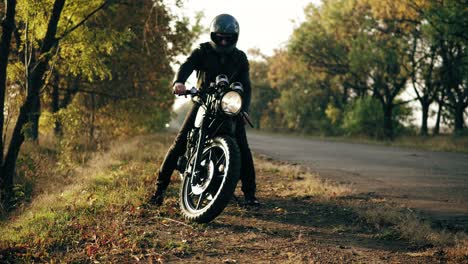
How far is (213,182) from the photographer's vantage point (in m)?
4.88

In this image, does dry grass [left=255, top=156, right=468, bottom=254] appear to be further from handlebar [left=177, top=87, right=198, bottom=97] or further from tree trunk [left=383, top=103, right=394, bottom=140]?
tree trunk [left=383, top=103, right=394, bottom=140]

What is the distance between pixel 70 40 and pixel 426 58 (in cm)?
2543

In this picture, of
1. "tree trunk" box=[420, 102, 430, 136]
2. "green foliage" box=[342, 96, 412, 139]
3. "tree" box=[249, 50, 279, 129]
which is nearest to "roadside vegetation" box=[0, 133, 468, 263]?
"green foliage" box=[342, 96, 412, 139]

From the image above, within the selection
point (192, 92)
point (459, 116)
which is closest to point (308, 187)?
point (192, 92)

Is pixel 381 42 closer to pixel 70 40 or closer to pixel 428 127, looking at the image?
pixel 428 127

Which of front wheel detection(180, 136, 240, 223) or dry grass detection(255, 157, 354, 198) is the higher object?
front wheel detection(180, 136, 240, 223)

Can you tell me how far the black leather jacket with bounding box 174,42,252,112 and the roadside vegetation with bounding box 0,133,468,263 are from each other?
150cm

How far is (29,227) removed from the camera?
538 cm

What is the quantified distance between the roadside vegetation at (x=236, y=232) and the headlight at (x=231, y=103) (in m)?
1.17

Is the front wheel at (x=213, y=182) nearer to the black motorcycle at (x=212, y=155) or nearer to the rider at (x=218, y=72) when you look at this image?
the black motorcycle at (x=212, y=155)

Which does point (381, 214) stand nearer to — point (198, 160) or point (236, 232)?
point (236, 232)

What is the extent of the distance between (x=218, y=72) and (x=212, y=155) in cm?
109

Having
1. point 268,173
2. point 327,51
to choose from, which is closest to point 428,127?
point 327,51

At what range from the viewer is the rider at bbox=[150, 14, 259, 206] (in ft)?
17.4
